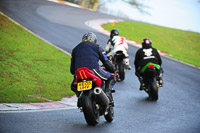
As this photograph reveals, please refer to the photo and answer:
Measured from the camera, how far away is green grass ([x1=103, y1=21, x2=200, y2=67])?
24823mm

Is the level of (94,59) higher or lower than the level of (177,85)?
higher

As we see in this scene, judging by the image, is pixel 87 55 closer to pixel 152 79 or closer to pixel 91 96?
pixel 91 96

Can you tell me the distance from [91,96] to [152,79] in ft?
14.0

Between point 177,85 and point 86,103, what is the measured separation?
843 centimetres

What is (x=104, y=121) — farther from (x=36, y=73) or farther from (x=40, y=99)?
(x=36, y=73)

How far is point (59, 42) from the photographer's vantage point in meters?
20.0

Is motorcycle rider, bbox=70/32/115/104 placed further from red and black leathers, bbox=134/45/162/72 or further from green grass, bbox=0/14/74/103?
red and black leathers, bbox=134/45/162/72

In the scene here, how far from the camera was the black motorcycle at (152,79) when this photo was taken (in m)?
10.6

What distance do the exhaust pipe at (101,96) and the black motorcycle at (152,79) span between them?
13.0ft

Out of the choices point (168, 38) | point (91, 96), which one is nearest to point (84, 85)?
point (91, 96)

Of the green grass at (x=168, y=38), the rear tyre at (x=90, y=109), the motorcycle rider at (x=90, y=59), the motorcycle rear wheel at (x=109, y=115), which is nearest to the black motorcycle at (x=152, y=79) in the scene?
the motorcycle rear wheel at (x=109, y=115)

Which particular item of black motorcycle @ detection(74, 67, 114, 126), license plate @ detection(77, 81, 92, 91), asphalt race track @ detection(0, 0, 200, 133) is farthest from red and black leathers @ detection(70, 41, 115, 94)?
asphalt race track @ detection(0, 0, 200, 133)

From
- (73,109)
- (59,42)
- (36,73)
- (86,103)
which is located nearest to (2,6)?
(59,42)

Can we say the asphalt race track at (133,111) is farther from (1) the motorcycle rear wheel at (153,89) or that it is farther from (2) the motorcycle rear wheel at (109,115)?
(1) the motorcycle rear wheel at (153,89)
